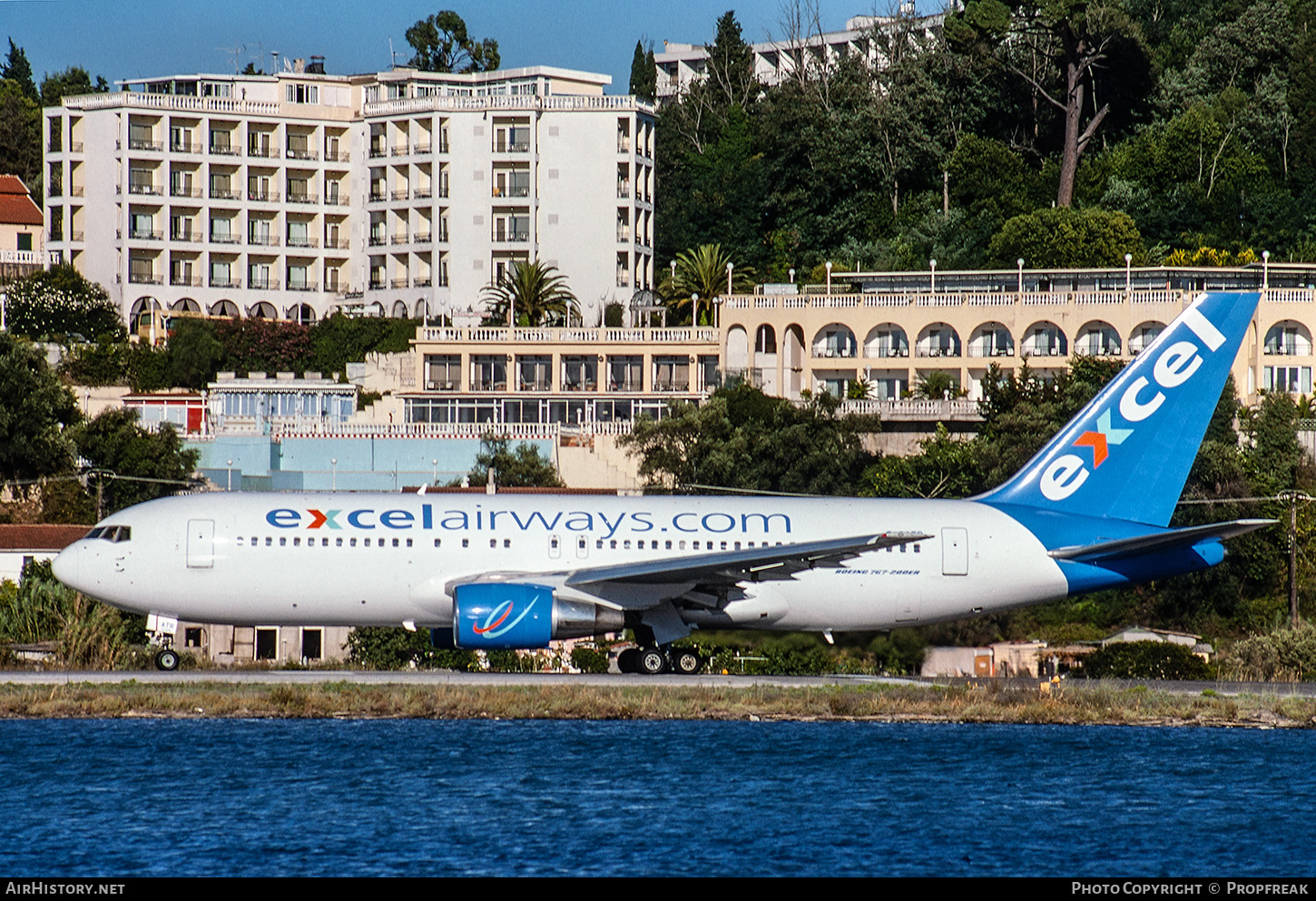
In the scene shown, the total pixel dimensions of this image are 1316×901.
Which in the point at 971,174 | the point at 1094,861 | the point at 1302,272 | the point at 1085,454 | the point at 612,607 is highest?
the point at 971,174

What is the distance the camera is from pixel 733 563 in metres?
37.2

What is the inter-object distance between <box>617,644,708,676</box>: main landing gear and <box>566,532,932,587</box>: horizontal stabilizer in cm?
241

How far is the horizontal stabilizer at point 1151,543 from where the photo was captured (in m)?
36.5

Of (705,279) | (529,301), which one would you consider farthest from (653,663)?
(705,279)

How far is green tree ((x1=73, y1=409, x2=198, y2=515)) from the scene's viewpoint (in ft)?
248

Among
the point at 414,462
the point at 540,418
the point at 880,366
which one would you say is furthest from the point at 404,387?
the point at 880,366

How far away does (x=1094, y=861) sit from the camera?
27.5m

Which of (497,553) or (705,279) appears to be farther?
(705,279)

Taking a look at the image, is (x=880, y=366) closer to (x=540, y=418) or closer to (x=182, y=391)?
(x=540, y=418)

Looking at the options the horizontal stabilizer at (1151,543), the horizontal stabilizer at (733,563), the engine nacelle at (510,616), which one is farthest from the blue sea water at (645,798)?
the horizontal stabilizer at (1151,543)

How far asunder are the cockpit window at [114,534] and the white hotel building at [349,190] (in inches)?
3194

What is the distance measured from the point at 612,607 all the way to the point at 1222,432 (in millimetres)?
45370

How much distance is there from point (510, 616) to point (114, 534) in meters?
8.64

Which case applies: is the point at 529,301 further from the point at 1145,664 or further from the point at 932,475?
the point at 1145,664
